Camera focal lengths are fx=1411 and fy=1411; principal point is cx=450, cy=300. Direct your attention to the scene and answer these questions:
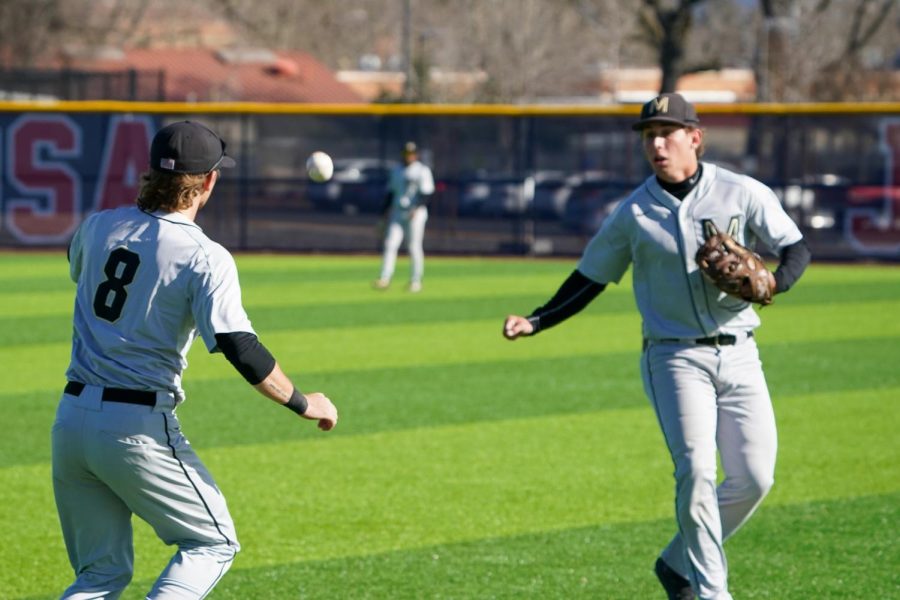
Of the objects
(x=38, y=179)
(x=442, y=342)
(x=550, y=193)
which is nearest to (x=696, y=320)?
(x=442, y=342)

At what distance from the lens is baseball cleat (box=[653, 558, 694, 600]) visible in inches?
220

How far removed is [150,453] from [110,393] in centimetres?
23

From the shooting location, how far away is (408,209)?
19484 mm

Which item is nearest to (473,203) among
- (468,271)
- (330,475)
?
(468,271)

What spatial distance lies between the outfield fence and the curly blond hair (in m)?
21.4

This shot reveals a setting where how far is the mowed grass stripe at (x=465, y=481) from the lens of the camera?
7027 mm

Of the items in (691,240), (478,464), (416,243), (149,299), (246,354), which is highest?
(691,240)

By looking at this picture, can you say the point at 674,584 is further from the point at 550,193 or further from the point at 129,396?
the point at 550,193

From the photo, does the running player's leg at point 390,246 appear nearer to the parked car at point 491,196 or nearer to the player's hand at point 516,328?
the parked car at point 491,196

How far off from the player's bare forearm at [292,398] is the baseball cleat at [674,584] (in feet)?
5.72

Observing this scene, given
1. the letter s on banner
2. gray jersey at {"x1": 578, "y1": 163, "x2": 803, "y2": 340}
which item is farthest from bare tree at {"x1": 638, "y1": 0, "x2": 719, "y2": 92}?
gray jersey at {"x1": 578, "y1": 163, "x2": 803, "y2": 340}

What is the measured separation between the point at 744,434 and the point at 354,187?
22.2m

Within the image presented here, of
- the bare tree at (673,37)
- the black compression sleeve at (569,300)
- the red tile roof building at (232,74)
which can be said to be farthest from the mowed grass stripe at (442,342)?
the red tile roof building at (232,74)

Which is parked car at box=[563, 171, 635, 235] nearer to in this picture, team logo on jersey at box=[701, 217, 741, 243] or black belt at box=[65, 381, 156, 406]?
team logo on jersey at box=[701, 217, 741, 243]
